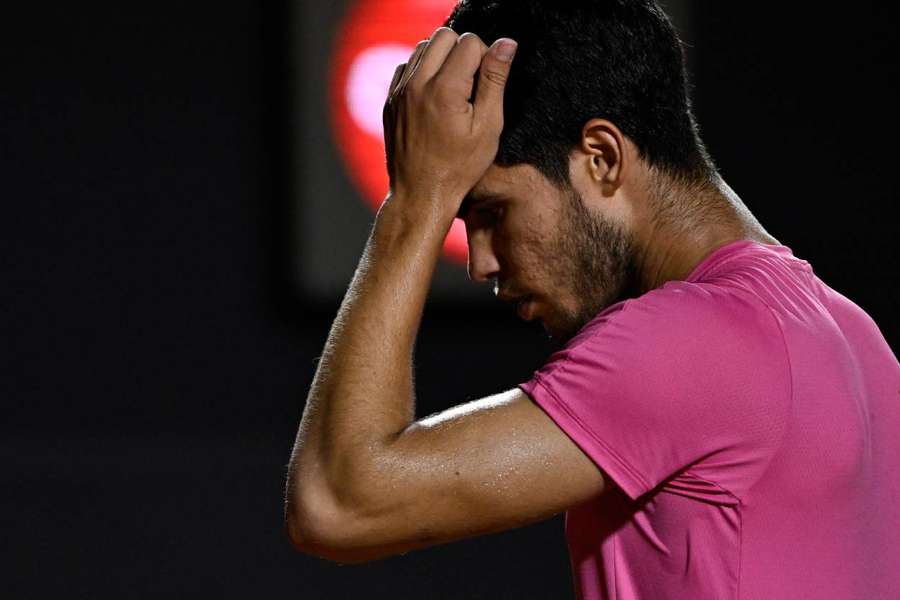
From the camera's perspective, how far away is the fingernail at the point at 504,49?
1.18 meters

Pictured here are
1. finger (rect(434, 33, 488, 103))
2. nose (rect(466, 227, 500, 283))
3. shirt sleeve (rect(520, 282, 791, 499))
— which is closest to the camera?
shirt sleeve (rect(520, 282, 791, 499))

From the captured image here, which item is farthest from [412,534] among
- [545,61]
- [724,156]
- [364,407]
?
[724,156]

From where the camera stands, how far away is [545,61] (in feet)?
3.99

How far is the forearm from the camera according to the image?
1.09m

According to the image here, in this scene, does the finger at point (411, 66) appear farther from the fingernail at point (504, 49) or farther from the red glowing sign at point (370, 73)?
the red glowing sign at point (370, 73)

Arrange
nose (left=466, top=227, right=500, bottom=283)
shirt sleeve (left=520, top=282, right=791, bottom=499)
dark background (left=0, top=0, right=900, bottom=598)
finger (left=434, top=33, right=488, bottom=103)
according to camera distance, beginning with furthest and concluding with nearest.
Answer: dark background (left=0, top=0, right=900, bottom=598) → nose (left=466, top=227, right=500, bottom=283) → finger (left=434, top=33, right=488, bottom=103) → shirt sleeve (left=520, top=282, right=791, bottom=499)

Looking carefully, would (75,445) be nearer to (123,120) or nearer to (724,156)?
(123,120)

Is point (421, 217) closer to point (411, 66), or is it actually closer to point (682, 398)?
point (411, 66)

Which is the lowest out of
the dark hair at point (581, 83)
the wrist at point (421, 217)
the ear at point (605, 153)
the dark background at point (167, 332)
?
the dark background at point (167, 332)

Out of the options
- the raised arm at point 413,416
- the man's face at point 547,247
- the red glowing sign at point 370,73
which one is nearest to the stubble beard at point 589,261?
the man's face at point 547,247

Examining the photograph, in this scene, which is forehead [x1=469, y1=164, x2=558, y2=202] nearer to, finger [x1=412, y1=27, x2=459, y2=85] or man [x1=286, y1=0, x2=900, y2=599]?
man [x1=286, y1=0, x2=900, y2=599]

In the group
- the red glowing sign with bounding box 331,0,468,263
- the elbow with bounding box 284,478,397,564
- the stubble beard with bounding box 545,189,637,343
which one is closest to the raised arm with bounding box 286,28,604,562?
the elbow with bounding box 284,478,397,564

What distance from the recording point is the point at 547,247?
1.25 m

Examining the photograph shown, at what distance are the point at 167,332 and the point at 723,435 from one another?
203 cm
